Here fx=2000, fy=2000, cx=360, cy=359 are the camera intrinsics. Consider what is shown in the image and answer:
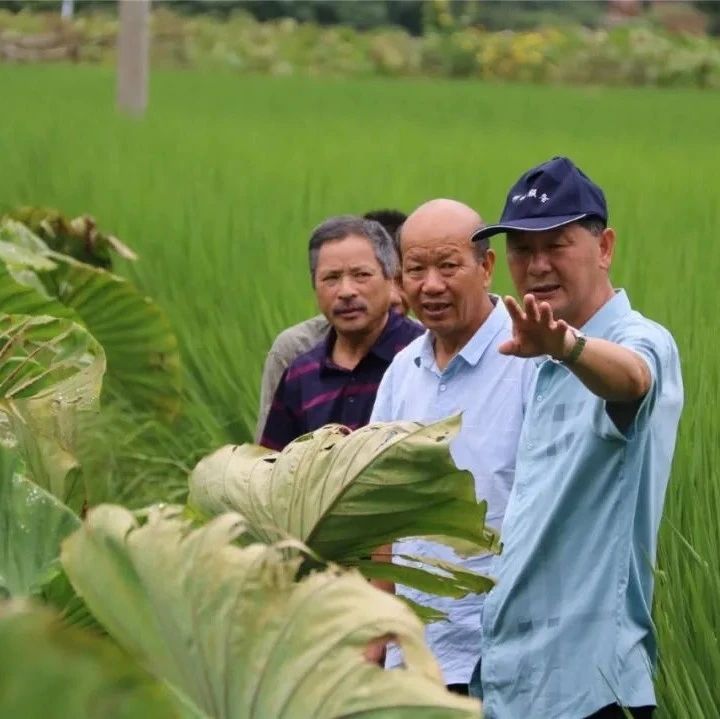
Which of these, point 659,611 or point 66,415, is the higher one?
point 66,415

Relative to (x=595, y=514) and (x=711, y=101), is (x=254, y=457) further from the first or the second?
(x=711, y=101)

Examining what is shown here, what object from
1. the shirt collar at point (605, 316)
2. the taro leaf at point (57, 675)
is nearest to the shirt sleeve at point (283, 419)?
the shirt collar at point (605, 316)

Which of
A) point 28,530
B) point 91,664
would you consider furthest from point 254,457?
point 91,664

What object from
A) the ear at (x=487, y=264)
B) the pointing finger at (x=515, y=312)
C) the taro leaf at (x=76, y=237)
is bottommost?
the taro leaf at (x=76, y=237)

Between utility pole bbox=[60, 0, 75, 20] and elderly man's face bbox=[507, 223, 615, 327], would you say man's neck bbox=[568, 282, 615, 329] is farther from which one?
utility pole bbox=[60, 0, 75, 20]

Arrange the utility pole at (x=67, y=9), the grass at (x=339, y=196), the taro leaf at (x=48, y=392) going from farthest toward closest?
the utility pole at (x=67, y=9)
the grass at (x=339, y=196)
the taro leaf at (x=48, y=392)

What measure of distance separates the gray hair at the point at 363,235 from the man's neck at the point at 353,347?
0.10m

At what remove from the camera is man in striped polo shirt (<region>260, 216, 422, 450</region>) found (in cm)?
322

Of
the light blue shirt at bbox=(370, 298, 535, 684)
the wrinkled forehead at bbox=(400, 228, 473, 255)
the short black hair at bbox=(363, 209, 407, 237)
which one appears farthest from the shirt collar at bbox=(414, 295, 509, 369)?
the short black hair at bbox=(363, 209, 407, 237)

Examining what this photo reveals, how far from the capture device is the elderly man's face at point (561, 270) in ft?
7.63

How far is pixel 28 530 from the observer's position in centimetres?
168

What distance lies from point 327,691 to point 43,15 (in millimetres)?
21132

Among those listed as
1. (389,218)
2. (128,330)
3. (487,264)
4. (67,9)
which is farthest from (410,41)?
(487,264)

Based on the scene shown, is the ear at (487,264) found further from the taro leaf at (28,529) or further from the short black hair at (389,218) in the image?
the taro leaf at (28,529)
